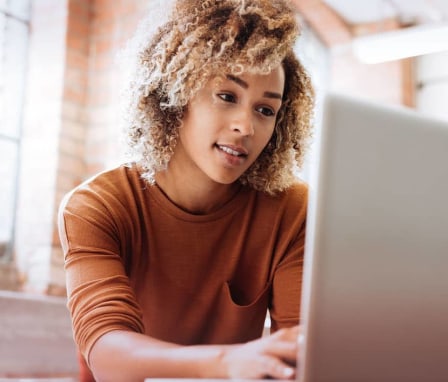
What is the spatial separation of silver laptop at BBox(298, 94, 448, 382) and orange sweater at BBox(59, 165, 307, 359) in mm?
607

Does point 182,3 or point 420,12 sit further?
point 420,12

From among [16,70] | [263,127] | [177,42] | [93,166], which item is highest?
[16,70]

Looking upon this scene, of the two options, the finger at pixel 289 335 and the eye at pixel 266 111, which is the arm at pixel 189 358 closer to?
the finger at pixel 289 335

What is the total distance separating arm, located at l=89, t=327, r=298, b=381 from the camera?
0.74 metres

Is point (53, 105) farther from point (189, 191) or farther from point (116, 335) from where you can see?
point (116, 335)

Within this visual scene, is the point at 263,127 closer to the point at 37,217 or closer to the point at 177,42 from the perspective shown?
the point at 177,42

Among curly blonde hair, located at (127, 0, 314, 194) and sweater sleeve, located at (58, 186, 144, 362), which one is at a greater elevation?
curly blonde hair, located at (127, 0, 314, 194)

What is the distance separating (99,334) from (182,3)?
2.27ft

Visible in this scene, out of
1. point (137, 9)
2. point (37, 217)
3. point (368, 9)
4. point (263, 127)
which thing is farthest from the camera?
point (368, 9)

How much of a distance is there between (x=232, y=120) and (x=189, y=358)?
1.73 feet

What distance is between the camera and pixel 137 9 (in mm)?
4129

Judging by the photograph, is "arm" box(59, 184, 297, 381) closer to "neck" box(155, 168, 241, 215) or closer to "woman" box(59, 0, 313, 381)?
"woman" box(59, 0, 313, 381)


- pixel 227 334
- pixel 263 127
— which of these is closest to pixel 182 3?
pixel 263 127

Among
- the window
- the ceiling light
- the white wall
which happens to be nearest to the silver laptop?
the ceiling light
